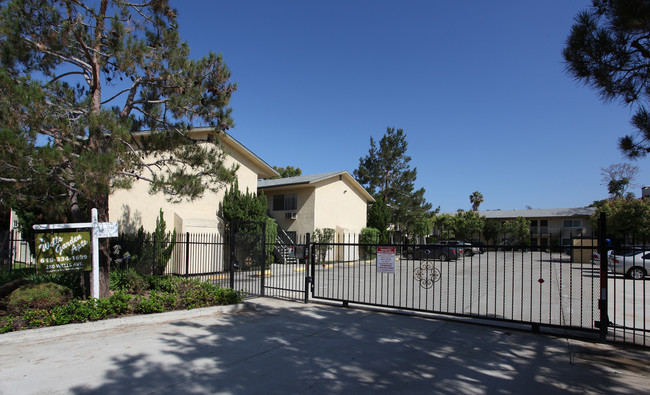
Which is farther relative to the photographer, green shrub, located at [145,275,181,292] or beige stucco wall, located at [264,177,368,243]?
beige stucco wall, located at [264,177,368,243]

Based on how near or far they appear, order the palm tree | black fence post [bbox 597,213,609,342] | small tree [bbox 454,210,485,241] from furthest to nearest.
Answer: the palm tree → small tree [bbox 454,210,485,241] → black fence post [bbox 597,213,609,342]

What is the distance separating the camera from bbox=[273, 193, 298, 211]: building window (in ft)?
84.2

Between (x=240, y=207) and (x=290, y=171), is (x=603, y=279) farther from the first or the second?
(x=290, y=171)

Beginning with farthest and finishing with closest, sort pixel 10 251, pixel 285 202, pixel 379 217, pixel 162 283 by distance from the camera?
pixel 379 217 → pixel 285 202 → pixel 10 251 → pixel 162 283

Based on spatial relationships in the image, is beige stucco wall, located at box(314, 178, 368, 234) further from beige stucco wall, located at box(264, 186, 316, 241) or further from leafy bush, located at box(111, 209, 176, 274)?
leafy bush, located at box(111, 209, 176, 274)

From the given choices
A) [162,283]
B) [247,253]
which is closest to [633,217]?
[247,253]

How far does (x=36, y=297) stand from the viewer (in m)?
7.88

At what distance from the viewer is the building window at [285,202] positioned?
25.7 m

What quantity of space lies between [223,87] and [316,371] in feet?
23.7

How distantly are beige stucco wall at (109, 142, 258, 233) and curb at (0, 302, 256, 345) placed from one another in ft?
20.9

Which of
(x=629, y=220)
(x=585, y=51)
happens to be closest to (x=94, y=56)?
(x=585, y=51)

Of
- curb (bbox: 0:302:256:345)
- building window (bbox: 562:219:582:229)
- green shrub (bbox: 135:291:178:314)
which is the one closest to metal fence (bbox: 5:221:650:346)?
green shrub (bbox: 135:291:178:314)

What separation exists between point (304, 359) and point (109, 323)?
14.2ft

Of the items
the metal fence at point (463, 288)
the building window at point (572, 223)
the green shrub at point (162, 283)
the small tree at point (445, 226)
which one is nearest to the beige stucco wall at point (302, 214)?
the metal fence at point (463, 288)
